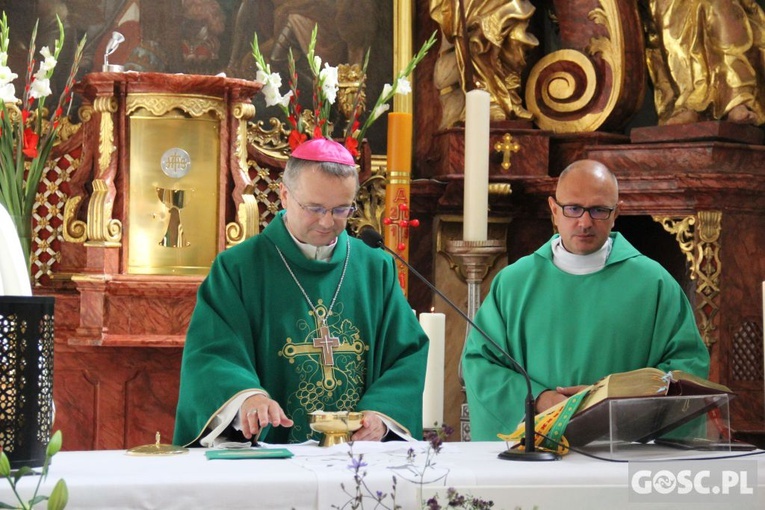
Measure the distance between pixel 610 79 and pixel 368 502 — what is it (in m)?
4.36

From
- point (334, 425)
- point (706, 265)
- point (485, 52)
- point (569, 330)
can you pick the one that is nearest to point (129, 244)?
point (485, 52)

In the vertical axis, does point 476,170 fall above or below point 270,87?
below

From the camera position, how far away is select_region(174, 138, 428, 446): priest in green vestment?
3832 millimetres

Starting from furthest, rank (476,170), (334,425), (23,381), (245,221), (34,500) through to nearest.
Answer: (245,221) → (476,170) → (334,425) → (23,381) → (34,500)

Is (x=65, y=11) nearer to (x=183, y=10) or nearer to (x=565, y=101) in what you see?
(x=183, y=10)

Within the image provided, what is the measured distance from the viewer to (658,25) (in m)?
6.74

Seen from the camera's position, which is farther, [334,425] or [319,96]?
[319,96]

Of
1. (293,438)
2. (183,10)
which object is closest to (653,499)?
(293,438)

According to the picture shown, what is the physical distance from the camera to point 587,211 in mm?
4355

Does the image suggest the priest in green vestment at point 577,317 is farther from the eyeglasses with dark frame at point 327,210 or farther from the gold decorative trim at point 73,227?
the gold decorative trim at point 73,227

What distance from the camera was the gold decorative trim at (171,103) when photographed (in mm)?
6215

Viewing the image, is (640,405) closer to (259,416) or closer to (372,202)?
(259,416)

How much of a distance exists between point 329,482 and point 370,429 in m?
0.84

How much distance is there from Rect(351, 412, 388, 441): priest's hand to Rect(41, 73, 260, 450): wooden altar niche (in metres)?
2.56
